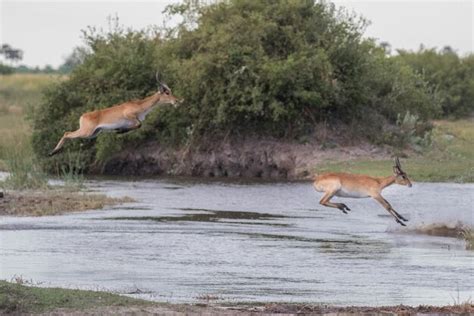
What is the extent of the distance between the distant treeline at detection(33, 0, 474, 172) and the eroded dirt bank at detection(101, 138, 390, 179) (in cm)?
39

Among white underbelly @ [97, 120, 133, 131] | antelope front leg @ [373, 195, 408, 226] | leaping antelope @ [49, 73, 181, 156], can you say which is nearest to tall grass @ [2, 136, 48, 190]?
antelope front leg @ [373, 195, 408, 226]

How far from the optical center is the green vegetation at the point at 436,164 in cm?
3097

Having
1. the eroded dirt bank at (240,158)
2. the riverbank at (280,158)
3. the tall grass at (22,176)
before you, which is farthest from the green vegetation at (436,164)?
the tall grass at (22,176)

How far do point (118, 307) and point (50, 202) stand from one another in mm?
14020

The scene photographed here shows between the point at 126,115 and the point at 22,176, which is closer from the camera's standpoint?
the point at 126,115

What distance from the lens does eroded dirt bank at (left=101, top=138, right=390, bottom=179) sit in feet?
116

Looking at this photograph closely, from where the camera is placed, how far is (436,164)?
33469 mm

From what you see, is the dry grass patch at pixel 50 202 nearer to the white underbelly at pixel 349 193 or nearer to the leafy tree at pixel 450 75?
the white underbelly at pixel 349 193

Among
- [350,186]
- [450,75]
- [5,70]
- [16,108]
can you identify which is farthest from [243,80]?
[5,70]

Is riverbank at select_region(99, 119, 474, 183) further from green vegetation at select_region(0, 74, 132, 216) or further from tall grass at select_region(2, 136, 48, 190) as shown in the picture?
tall grass at select_region(2, 136, 48, 190)

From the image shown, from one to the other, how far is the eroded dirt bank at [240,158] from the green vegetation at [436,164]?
1.02m

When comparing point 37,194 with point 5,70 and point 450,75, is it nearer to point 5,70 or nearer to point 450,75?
point 450,75

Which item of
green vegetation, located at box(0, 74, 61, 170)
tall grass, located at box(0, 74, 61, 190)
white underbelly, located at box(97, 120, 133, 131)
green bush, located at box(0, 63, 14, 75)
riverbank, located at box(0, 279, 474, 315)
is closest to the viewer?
riverbank, located at box(0, 279, 474, 315)

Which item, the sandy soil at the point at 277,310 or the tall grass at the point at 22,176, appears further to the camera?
the tall grass at the point at 22,176
